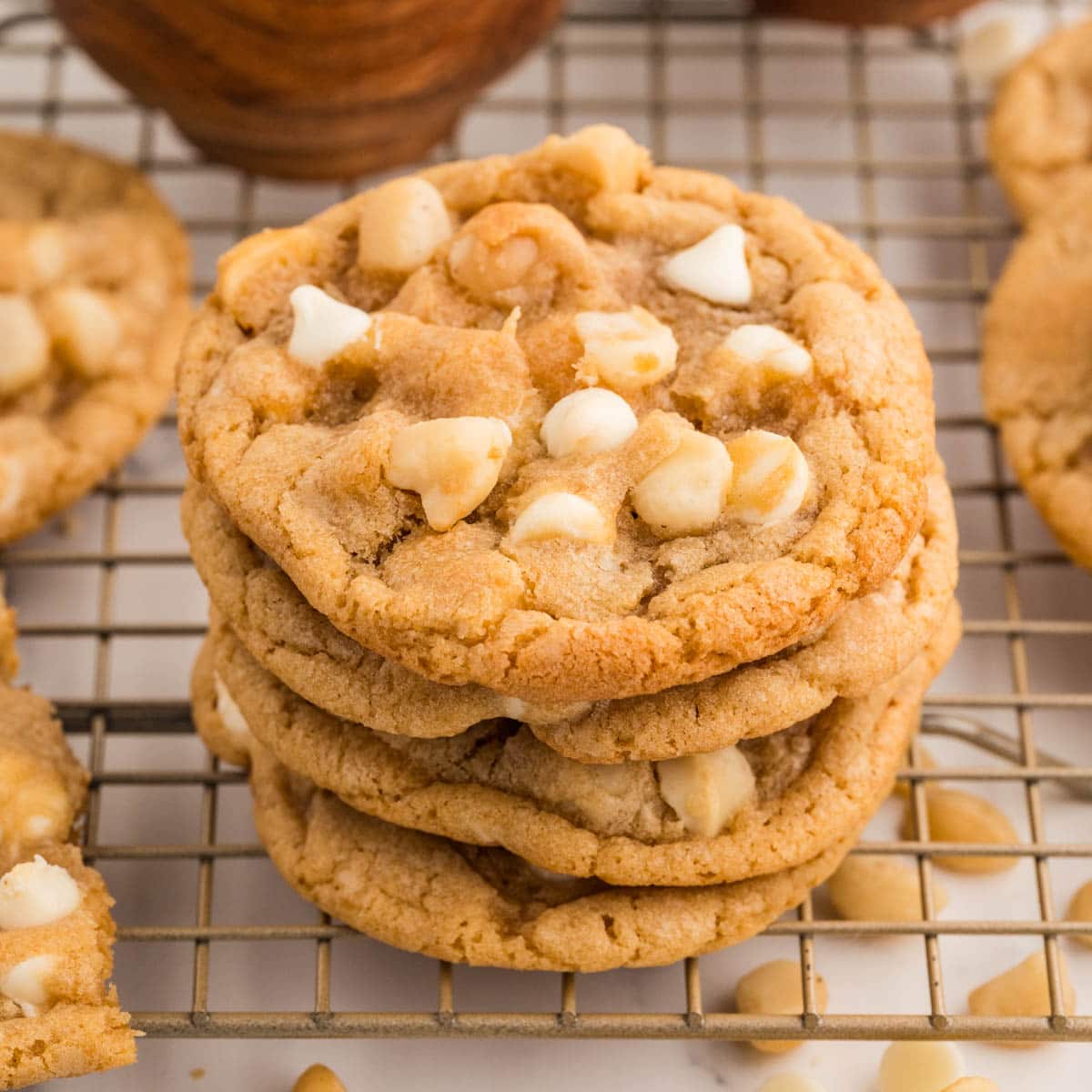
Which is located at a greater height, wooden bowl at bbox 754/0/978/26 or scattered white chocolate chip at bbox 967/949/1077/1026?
wooden bowl at bbox 754/0/978/26

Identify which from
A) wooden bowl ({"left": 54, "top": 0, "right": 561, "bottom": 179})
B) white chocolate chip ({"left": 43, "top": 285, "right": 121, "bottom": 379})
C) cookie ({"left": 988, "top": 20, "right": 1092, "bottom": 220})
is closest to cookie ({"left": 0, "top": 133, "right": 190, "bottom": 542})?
white chocolate chip ({"left": 43, "top": 285, "right": 121, "bottom": 379})

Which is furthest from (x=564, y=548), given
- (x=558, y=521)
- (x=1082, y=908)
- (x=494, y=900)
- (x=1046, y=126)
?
(x=1046, y=126)

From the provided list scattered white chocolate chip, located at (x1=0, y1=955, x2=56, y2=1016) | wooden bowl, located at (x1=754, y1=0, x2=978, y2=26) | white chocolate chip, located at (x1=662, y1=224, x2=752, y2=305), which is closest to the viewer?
scattered white chocolate chip, located at (x1=0, y1=955, x2=56, y2=1016)

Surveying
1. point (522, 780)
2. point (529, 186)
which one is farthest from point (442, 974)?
point (529, 186)

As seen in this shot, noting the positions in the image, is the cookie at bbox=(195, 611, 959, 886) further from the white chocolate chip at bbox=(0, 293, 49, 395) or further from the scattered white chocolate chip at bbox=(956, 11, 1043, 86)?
the scattered white chocolate chip at bbox=(956, 11, 1043, 86)

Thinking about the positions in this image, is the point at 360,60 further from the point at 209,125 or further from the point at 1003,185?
the point at 1003,185
